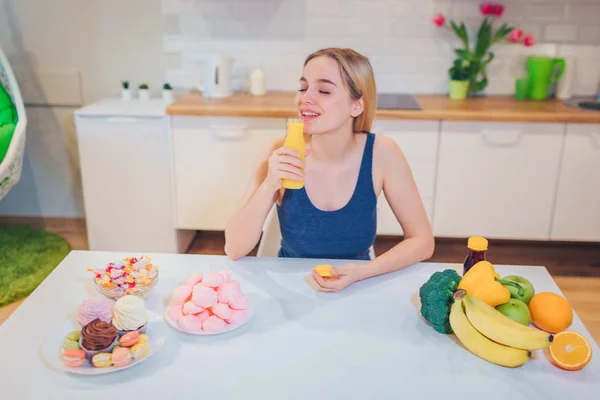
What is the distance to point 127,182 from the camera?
10.1 feet

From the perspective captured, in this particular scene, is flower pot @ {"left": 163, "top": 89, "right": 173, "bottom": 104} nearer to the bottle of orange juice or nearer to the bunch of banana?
the bottle of orange juice

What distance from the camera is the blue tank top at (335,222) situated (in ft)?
5.65

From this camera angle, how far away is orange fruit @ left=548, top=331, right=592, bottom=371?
3.75ft

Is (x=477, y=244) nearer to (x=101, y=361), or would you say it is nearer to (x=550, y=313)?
(x=550, y=313)

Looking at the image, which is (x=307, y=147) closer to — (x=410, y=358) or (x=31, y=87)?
(x=410, y=358)

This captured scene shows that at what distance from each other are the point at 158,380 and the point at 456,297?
58cm

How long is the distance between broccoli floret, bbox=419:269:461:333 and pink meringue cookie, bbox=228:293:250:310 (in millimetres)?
368

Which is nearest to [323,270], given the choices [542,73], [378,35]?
[378,35]

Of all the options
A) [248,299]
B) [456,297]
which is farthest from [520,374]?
A: [248,299]

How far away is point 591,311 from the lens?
9.05 ft

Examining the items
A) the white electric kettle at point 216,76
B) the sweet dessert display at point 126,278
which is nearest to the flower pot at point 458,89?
the white electric kettle at point 216,76

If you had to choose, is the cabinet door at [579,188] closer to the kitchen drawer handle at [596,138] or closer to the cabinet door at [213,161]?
the kitchen drawer handle at [596,138]

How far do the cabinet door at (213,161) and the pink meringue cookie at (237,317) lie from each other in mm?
1619

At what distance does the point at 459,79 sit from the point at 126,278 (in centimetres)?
233
